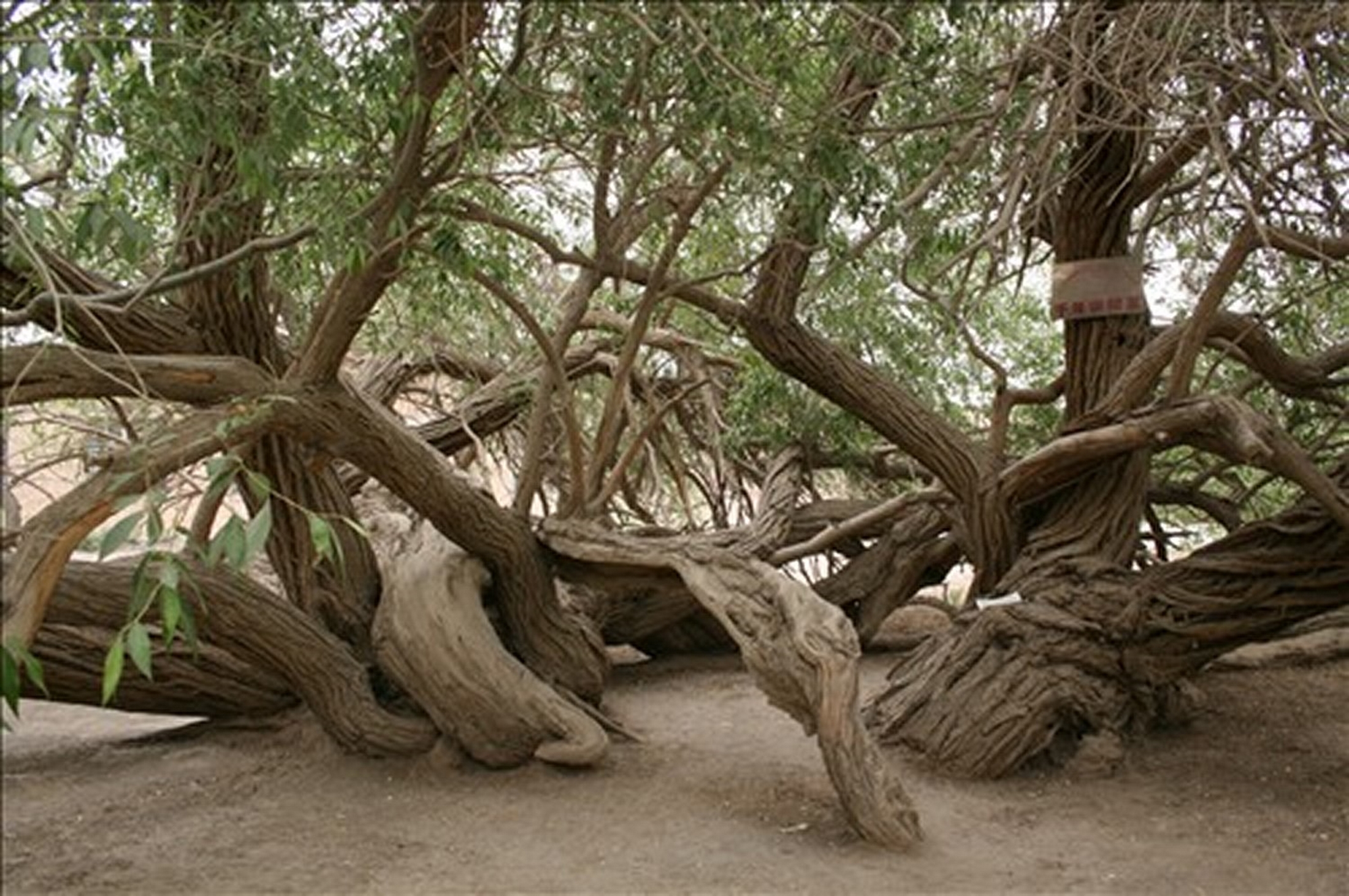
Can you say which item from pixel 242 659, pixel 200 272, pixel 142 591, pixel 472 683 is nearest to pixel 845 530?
pixel 472 683

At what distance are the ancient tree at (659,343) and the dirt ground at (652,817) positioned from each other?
0.21m

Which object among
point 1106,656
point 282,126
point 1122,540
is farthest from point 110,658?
point 1122,540

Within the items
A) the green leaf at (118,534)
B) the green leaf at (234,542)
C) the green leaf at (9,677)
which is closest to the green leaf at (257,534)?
the green leaf at (234,542)

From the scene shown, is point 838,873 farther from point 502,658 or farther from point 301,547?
point 301,547

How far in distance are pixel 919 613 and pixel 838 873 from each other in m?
5.37

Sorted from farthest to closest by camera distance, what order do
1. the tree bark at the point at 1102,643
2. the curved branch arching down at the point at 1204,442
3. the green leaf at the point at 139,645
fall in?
1. the tree bark at the point at 1102,643
2. the curved branch arching down at the point at 1204,442
3. the green leaf at the point at 139,645

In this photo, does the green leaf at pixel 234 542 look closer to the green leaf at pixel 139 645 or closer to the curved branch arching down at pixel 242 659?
the green leaf at pixel 139 645

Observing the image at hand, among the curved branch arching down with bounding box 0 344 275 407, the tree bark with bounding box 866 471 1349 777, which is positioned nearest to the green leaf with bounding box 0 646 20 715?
the curved branch arching down with bounding box 0 344 275 407

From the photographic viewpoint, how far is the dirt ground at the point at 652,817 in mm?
4914

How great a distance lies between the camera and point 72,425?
6133 millimetres

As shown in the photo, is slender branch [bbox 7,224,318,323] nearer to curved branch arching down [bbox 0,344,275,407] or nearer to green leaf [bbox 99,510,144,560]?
curved branch arching down [bbox 0,344,275,407]

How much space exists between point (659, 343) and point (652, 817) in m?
4.08

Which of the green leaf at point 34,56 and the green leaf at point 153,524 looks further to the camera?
the green leaf at point 34,56

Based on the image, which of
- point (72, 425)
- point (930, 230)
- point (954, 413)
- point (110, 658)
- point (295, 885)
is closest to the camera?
point (110, 658)
